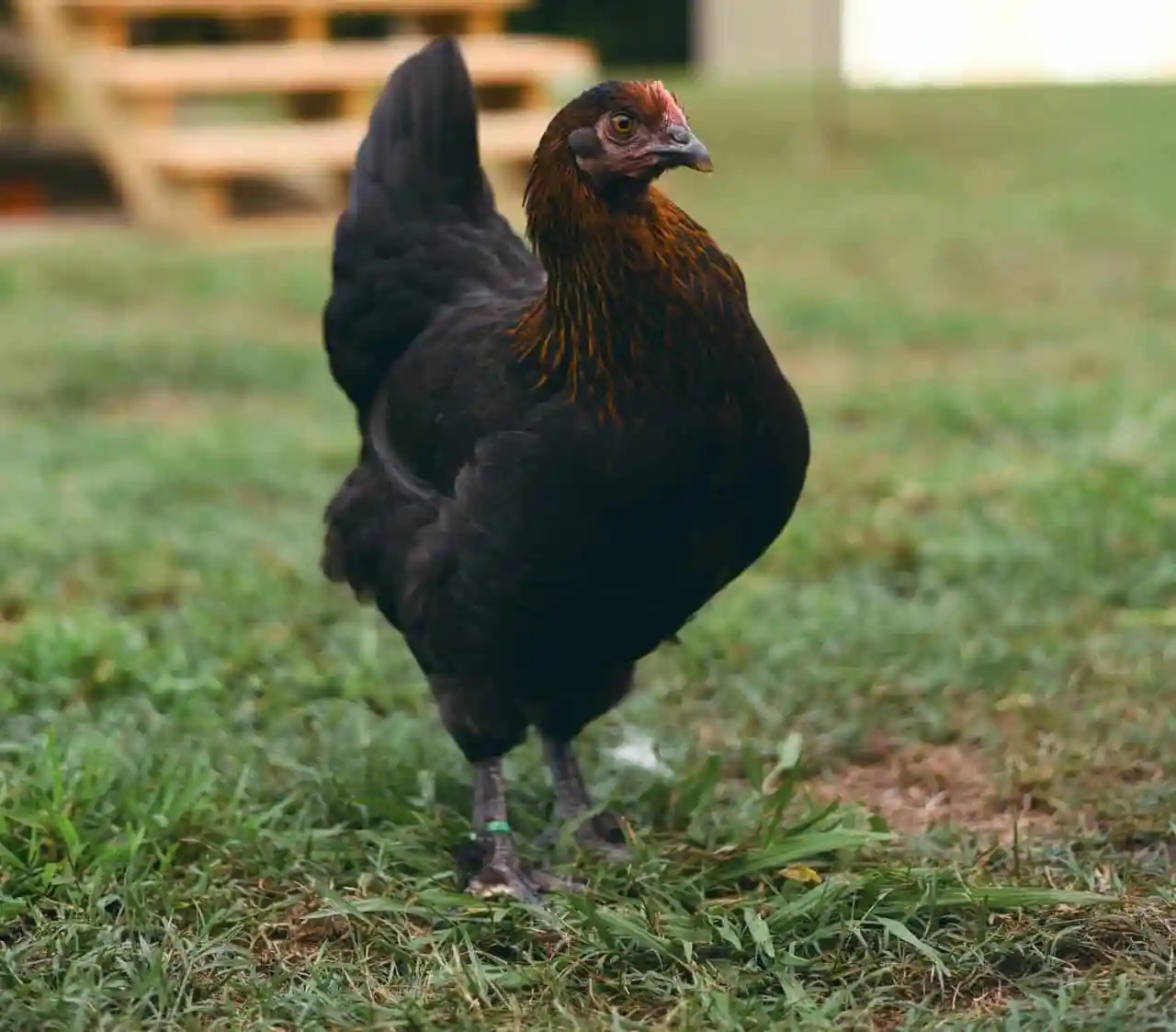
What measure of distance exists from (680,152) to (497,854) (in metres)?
1.18

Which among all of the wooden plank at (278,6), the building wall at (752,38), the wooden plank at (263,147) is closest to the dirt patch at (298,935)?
the wooden plank at (263,147)

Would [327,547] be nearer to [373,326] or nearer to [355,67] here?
[373,326]

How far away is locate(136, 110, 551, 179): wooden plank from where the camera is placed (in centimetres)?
910

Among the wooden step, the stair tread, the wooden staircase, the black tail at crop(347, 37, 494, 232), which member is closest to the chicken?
the black tail at crop(347, 37, 494, 232)

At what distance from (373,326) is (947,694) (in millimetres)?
1442

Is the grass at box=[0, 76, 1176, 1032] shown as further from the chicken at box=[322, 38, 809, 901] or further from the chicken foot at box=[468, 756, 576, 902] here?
the chicken at box=[322, 38, 809, 901]

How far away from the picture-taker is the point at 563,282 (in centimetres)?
253

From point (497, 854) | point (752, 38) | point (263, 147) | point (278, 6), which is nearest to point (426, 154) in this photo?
point (497, 854)

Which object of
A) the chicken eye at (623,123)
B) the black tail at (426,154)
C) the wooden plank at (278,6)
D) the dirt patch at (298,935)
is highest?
the chicken eye at (623,123)

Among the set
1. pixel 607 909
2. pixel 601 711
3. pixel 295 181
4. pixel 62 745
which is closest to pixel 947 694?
pixel 601 711

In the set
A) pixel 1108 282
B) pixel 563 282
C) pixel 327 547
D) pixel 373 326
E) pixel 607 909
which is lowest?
pixel 1108 282

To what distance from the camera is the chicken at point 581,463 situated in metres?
2.43

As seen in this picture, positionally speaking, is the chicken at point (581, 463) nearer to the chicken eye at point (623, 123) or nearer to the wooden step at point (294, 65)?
the chicken eye at point (623, 123)

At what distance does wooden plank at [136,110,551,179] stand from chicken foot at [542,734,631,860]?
254 inches
